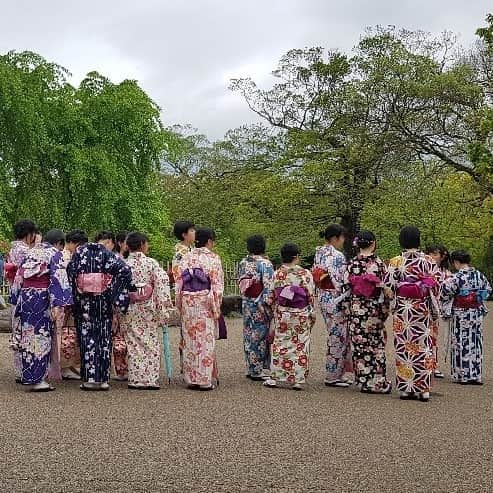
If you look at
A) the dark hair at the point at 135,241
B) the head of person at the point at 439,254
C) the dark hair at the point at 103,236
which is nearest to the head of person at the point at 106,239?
the dark hair at the point at 103,236

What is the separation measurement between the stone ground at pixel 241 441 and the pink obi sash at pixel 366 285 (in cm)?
108

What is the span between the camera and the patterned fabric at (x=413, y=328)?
8109 mm

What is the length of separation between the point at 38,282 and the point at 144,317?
46.3 inches

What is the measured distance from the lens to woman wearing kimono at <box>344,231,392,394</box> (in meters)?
8.35

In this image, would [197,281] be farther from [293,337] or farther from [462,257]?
[462,257]

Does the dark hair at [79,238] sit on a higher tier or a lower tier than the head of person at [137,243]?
higher

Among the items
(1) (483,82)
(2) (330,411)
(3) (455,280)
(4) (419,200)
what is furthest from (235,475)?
(4) (419,200)

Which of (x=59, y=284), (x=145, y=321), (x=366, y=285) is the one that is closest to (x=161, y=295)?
(x=145, y=321)

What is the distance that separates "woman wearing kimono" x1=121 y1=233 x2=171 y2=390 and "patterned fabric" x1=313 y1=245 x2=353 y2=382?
6.11 feet

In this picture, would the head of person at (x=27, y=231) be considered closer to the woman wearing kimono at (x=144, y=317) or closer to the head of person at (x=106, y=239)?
the head of person at (x=106, y=239)

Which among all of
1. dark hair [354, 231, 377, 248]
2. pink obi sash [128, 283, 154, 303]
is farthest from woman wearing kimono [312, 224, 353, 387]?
pink obi sash [128, 283, 154, 303]

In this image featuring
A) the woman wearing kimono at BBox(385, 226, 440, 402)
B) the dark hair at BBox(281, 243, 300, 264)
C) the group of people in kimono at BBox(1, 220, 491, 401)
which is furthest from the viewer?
the dark hair at BBox(281, 243, 300, 264)

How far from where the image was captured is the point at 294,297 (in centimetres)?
841

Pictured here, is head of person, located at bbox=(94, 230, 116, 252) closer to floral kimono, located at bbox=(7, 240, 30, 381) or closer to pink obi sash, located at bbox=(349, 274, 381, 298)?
floral kimono, located at bbox=(7, 240, 30, 381)
